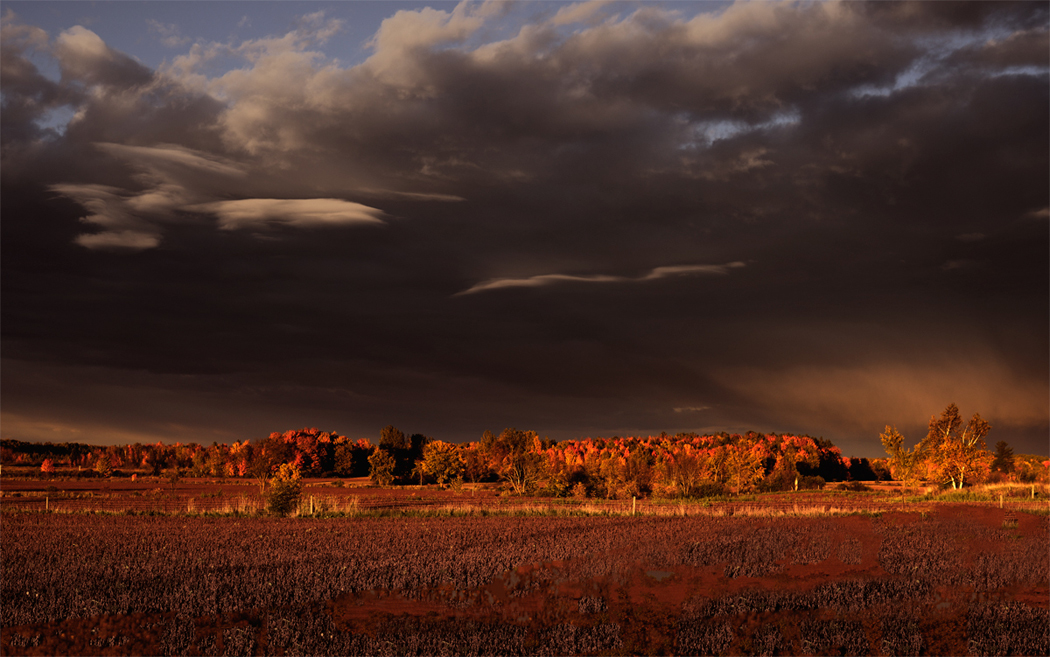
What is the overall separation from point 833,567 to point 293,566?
55.5ft

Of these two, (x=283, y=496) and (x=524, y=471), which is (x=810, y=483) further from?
(x=283, y=496)

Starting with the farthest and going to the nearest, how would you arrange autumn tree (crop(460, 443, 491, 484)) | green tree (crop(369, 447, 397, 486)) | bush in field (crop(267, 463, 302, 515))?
autumn tree (crop(460, 443, 491, 484)) → green tree (crop(369, 447, 397, 486)) → bush in field (crop(267, 463, 302, 515))

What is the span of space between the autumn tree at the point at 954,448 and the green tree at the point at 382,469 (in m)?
58.1

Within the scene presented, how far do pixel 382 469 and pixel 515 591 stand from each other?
7232 cm

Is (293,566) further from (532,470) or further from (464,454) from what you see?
(464,454)

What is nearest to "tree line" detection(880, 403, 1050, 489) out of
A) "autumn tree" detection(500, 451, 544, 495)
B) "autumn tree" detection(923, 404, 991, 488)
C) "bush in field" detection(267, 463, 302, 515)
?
"autumn tree" detection(923, 404, 991, 488)

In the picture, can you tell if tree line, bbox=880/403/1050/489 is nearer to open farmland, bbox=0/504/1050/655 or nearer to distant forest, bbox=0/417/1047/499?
distant forest, bbox=0/417/1047/499

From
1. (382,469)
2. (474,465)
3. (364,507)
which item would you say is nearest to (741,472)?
(474,465)

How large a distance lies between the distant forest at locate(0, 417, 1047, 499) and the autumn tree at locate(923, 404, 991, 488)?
0.58 m

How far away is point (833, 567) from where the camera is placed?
24109mm

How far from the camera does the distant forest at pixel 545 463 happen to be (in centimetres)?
7094

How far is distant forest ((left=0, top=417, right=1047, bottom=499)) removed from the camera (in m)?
70.9

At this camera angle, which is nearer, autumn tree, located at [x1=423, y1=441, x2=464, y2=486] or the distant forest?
the distant forest

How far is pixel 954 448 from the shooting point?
71.5 meters
